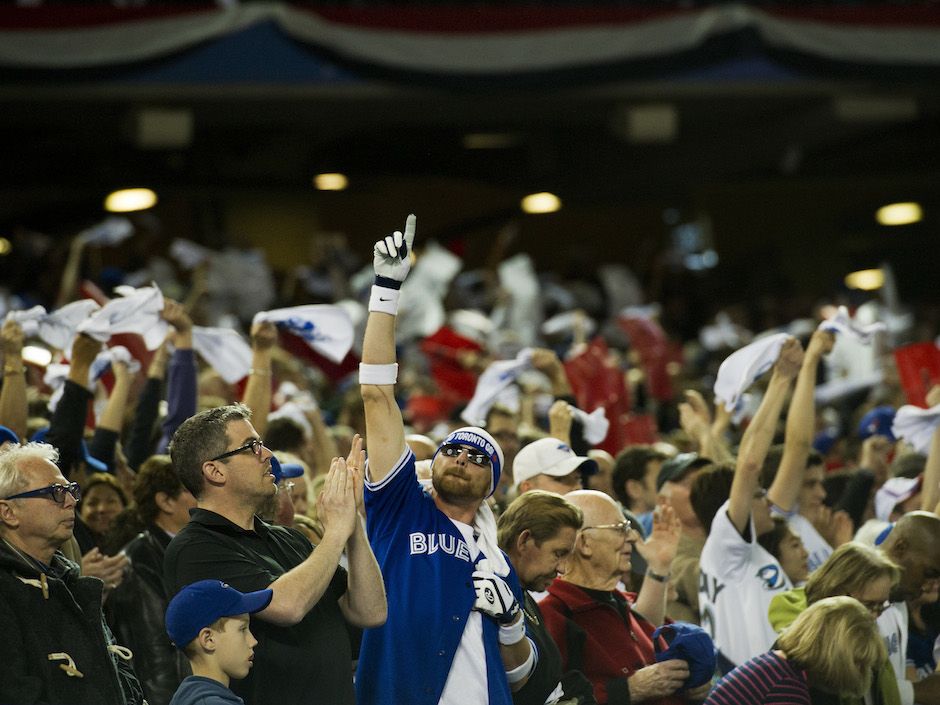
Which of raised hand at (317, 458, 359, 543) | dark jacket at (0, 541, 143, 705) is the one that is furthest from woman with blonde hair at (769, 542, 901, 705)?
dark jacket at (0, 541, 143, 705)

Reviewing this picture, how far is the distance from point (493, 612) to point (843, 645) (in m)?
1.08

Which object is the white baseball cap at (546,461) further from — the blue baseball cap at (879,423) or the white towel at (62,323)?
the blue baseball cap at (879,423)

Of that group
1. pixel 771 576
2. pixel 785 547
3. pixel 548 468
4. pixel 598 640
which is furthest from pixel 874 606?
pixel 548 468

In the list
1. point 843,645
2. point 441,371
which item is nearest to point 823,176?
point 441,371

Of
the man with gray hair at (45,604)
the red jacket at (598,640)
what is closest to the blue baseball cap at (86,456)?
the man with gray hair at (45,604)

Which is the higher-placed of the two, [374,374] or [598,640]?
[374,374]

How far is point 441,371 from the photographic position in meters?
9.77

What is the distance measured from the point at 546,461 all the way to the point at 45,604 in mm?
2113

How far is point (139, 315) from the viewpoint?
6.23 meters

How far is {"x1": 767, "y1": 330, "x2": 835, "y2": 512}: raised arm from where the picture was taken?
19.1 ft

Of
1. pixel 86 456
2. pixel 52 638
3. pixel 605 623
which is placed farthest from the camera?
pixel 86 456

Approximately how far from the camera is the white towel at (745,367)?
6.14m

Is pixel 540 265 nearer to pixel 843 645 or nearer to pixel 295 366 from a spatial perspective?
pixel 295 366

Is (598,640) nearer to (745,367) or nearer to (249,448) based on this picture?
(249,448)
